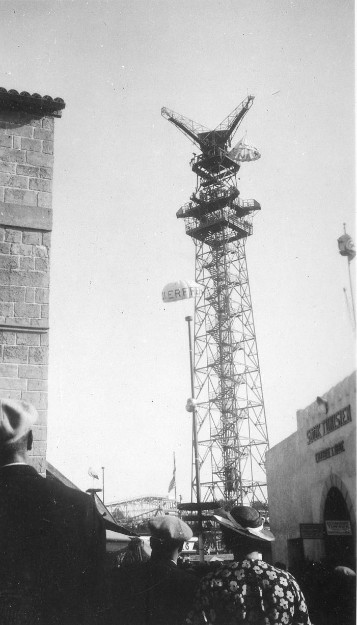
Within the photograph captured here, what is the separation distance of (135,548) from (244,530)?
4.93 m

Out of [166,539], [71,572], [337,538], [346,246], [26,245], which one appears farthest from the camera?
[346,246]

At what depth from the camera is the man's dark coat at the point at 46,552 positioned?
2.49 meters

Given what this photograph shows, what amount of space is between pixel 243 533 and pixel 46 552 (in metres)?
1.17

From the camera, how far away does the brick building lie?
19.8 ft

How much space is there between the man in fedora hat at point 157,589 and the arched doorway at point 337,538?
6.30 meters

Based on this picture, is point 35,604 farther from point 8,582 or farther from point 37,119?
point 37,119

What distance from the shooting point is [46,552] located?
255cm

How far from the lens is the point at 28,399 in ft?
19.6

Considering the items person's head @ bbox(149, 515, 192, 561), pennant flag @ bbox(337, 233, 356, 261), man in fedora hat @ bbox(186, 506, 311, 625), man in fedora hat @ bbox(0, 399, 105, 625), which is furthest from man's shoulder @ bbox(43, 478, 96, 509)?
pennant flag @ bbox(337, 233, 356, 261)

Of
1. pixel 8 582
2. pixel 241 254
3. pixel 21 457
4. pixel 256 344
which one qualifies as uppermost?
pixel 241 254

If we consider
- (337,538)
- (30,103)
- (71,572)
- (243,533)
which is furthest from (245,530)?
(337,538)

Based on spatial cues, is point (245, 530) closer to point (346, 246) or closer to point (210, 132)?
point (346, 246)

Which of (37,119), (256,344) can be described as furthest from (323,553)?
(256,344)

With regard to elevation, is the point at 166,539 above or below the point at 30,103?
below
